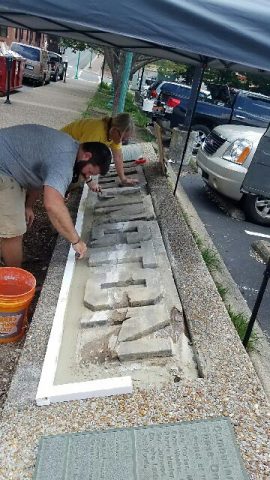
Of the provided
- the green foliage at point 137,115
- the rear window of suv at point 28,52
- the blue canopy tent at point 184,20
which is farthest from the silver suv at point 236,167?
the rear window of suv at point 28,52

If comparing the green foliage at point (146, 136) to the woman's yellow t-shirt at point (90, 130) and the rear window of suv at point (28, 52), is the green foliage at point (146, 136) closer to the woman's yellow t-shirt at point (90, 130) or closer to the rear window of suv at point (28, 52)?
the woman's yellow t-shirt at point (90, 130)

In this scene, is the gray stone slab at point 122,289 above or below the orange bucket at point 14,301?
above

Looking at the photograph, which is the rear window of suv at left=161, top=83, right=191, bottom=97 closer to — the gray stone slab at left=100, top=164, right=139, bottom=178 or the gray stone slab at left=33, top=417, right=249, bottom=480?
the gray stone slab at left=100, top=164, right=139, bottom=178

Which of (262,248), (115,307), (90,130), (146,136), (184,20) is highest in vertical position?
(184,20)

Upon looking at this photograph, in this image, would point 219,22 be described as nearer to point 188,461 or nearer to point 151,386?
point 151,386

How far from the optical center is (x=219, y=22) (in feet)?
7.04

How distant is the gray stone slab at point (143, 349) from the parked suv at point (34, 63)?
76.4 feet

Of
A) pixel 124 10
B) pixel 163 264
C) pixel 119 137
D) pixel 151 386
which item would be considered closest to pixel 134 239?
pixel 163 264

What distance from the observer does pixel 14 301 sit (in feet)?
9.51

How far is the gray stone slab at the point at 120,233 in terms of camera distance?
3.95 m

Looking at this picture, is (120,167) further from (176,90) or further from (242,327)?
(176,90)

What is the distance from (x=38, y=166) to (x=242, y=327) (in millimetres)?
2043

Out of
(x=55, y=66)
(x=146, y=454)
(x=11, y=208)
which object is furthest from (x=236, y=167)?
(x=55, y=66)

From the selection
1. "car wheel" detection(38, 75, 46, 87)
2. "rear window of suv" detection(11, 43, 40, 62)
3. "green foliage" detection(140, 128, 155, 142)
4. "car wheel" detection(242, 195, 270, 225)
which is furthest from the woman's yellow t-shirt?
"car wheel" detection(38, 75, 46, 87)
